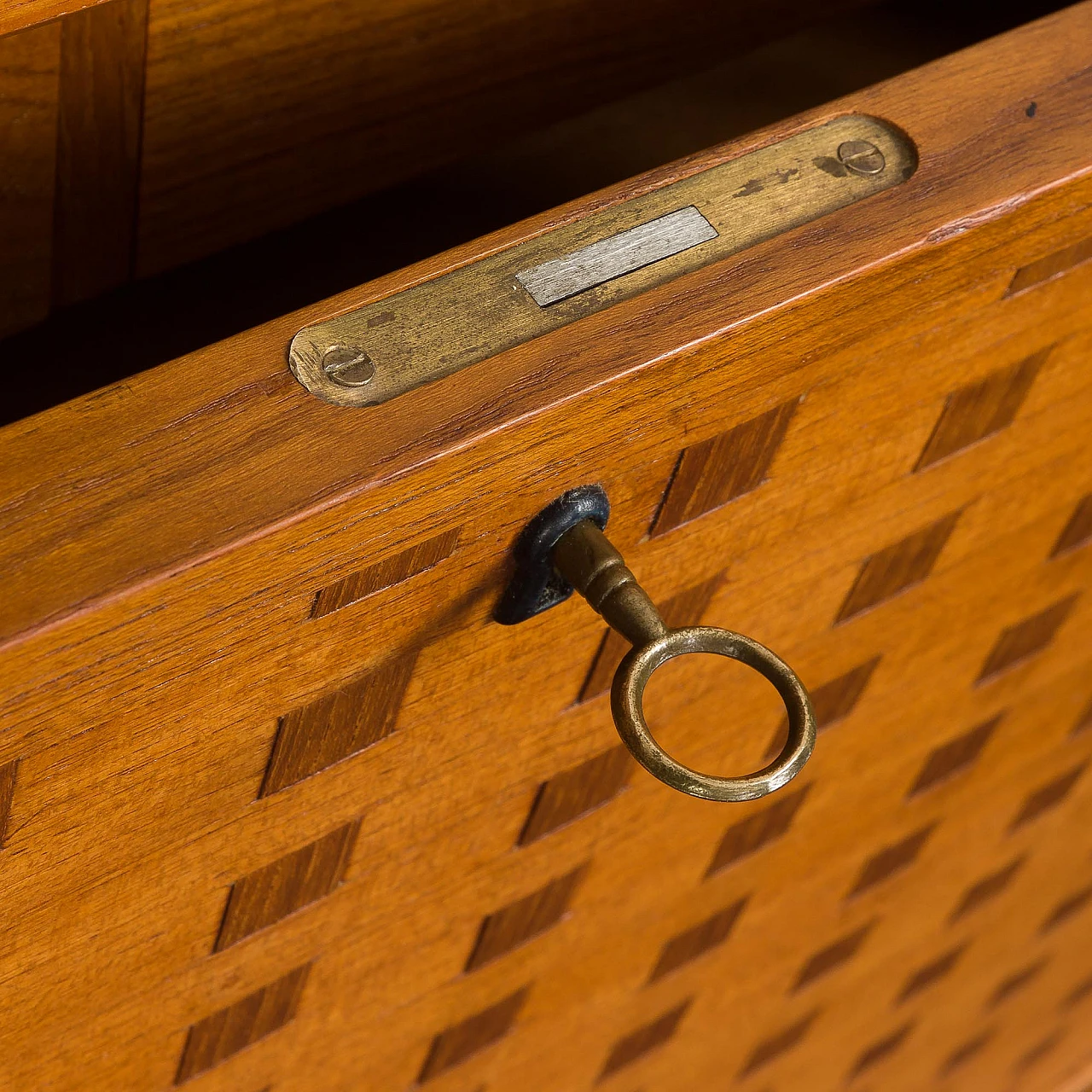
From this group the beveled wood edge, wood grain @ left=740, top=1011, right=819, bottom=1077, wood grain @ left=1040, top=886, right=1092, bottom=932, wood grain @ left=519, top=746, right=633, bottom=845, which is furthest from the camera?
wood grain @ left=1040, top=886, right=1092, bottom=932

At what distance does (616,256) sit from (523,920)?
0.33m

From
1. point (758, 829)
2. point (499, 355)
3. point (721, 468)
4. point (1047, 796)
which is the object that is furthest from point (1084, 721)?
point (499, 355)

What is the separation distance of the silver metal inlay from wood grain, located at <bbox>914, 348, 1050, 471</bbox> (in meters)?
0.15

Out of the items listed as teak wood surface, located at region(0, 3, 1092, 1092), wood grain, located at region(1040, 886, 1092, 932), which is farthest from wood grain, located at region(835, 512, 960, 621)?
wood grain, located at region(1040, 886, 1092, 932)

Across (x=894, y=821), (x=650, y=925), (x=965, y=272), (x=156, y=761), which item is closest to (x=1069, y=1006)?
(x=894, y=821)

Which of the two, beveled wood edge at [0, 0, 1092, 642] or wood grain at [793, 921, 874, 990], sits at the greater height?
wood grain at [793, 921, 874, 990]

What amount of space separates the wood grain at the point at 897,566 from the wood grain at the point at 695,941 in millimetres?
234

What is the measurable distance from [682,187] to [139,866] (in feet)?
0.79

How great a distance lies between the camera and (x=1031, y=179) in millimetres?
436

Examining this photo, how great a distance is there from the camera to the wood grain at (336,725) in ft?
1.35

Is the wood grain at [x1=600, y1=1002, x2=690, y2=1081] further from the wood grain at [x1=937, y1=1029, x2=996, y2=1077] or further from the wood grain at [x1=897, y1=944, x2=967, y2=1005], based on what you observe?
the wood grain at [x1=937, y1=1029, x2=996, y2=1077]

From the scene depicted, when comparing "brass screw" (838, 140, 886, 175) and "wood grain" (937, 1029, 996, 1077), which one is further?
"wood grain" (937, 1029, 996, 1077)

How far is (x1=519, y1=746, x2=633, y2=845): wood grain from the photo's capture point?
0.56 meters

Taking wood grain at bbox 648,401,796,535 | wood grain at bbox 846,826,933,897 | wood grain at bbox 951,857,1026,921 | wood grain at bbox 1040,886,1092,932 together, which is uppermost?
wood grain at bbox 1040,886,1092,932
